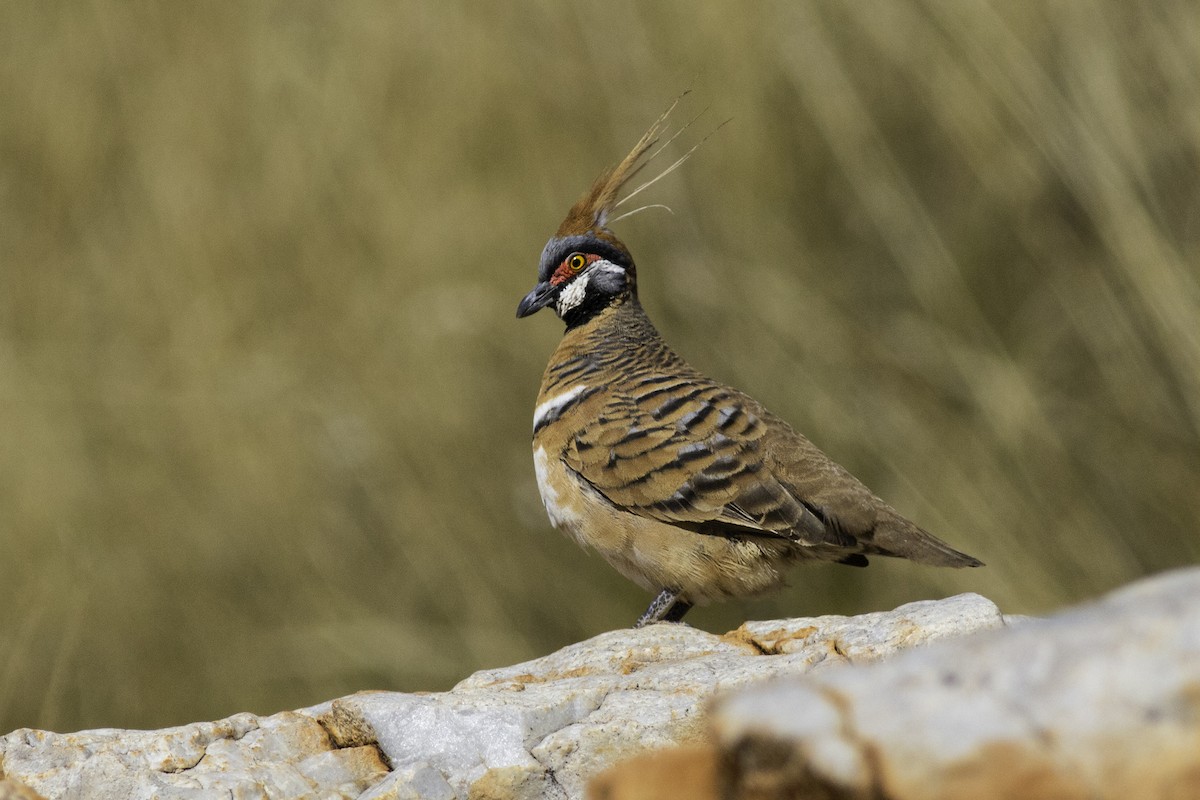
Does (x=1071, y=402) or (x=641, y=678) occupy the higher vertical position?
(x=1071, y=402)

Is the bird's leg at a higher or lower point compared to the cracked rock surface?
higher

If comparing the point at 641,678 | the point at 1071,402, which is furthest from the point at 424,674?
the point at 641,678

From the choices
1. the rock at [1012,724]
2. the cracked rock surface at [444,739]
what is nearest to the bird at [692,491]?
the cracked rock surface at [444,739]

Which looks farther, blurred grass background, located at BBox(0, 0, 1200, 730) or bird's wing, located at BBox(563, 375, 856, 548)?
blurred grass background, located at BBox(0, 0, 1200, 730)

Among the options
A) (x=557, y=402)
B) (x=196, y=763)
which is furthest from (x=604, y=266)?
(x=196, y=763)

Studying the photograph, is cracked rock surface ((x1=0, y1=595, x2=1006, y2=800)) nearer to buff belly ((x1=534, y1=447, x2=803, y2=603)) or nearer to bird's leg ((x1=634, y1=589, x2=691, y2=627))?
buff belly ((x1=534, y1=447, x2=803, y2=603))

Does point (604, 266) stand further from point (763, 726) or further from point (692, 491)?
point (763, 726)

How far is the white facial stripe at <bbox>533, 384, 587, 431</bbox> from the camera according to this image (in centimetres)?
489

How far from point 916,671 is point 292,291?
6.01 metres

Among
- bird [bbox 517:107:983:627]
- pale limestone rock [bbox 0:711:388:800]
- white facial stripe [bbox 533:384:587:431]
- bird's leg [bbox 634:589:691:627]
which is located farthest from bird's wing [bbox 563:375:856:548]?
pale limestone rock [bbox 0:711:388:800]

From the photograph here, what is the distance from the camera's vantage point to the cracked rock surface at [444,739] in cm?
286

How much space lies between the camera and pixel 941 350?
563 cm

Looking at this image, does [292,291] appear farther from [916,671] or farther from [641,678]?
[916,671]

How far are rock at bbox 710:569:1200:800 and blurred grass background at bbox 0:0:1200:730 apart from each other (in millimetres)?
3494
